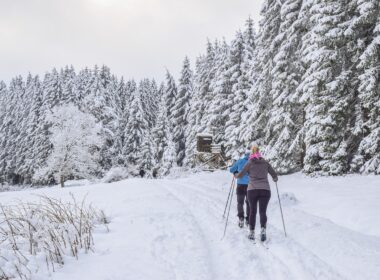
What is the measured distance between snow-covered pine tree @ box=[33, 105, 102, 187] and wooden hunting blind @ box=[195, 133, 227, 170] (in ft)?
50.1

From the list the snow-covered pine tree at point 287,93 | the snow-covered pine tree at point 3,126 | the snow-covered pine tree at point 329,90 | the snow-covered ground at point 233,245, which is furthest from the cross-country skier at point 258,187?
the snow-covered pine tree at point 3,126

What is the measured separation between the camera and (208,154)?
31828mm

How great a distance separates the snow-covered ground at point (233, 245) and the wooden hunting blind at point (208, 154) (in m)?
19.6

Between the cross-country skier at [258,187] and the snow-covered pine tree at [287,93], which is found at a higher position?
the snow-covered pine tree at [287,93]

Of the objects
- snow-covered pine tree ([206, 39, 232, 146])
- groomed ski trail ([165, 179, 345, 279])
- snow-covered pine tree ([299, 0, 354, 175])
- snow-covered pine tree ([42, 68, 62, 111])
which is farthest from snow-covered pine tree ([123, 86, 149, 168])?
groomed ski trail ([165, 179, 345, 279])

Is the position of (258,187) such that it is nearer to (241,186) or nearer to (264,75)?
(241,186)

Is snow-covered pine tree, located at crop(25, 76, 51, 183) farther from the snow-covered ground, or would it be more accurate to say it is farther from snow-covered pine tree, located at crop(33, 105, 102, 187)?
the snow-covered ground

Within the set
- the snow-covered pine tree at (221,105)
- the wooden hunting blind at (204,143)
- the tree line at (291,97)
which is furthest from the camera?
the snow-covered pine tree at (221,105)

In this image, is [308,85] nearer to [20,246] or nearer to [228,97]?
[20,246]

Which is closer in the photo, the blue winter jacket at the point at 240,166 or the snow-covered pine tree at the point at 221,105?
the blue winter jacket at the point at 240,166

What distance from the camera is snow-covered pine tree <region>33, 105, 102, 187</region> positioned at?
39.6 metres

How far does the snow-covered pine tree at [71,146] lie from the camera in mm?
39625

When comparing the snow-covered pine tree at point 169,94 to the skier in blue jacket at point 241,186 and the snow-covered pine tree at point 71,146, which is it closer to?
the snow-covered pine tree at point 71,146

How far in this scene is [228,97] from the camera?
3344 cm
